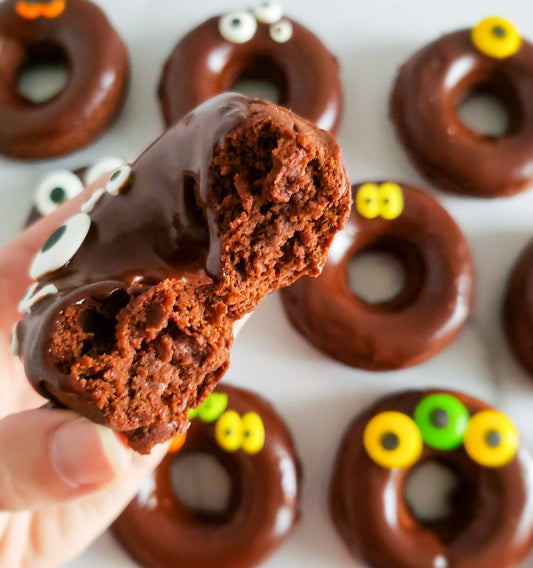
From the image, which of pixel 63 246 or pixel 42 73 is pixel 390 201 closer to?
pixel 63 246

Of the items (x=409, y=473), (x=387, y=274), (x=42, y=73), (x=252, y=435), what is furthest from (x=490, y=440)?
(x=42, y=73)

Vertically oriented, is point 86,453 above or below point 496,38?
below

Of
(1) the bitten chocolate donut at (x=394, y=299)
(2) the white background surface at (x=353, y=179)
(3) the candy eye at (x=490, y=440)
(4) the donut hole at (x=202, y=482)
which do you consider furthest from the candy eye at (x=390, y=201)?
(4) the donut hole at (x=202, y=482)

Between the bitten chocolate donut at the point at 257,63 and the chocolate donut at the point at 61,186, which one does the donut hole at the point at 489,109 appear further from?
the chocolate donut at the point at 61,186

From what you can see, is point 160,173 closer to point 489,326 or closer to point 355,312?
point 355,312

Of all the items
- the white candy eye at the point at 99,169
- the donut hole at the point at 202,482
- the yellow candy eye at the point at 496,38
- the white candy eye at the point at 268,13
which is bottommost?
the donut hole at the point at 202,482

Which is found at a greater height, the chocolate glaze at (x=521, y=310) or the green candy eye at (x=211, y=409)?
the chocolate glaze at (x=521, y=310)

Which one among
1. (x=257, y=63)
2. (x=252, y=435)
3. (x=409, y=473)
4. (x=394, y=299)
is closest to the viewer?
(x=252, y=435)

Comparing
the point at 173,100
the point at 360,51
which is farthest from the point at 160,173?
the point at 360,51
